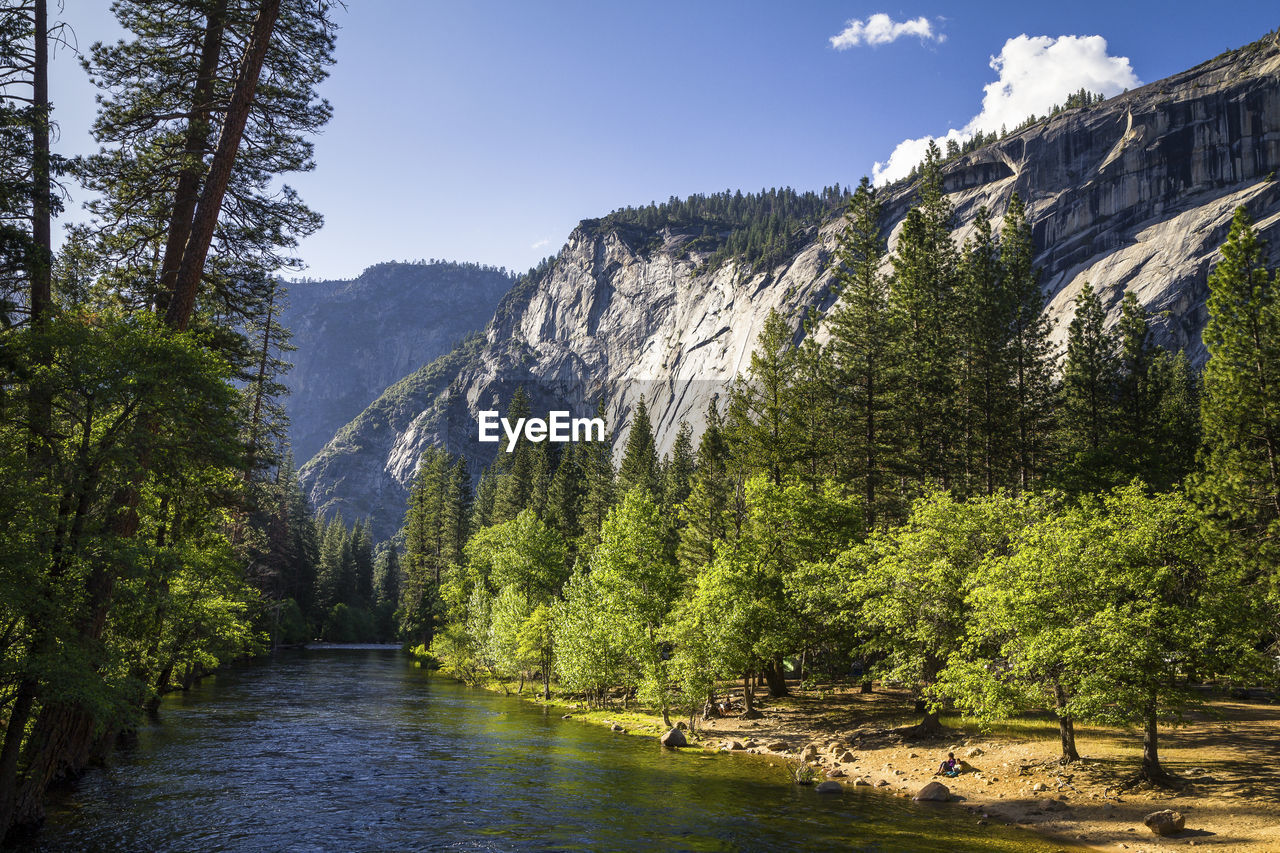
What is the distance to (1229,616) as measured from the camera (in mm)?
19625

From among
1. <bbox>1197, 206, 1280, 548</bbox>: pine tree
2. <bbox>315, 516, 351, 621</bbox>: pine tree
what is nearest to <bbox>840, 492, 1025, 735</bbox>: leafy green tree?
<bbox>1197, 206, 1280, 548</bbox>: pine tree

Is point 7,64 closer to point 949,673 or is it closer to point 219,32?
point 219,32

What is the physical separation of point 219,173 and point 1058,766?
30570mm

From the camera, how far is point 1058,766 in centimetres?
2298

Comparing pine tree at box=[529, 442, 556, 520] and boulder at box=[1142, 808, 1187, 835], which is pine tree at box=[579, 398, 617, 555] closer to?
pine tree at box=[529, 442, 556, 520]

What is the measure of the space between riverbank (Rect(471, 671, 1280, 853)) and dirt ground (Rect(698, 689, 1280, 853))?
0.04 metres

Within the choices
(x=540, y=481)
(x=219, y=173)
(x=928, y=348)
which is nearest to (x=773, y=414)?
(x=928, y=348)

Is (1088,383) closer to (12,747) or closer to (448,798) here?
(448,798)

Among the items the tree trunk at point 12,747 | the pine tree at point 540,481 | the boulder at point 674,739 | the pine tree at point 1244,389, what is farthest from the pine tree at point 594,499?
the tree trunk at point 12,747

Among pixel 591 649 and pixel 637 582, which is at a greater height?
pixel 637 582

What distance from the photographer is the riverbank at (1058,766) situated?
18.3 metres

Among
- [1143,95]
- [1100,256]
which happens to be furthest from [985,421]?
[1143,95]

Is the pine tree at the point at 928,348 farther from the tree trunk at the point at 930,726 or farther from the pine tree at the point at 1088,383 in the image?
the tree trunk at the point at 930,726

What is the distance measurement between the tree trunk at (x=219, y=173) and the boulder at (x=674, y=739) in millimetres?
25166
